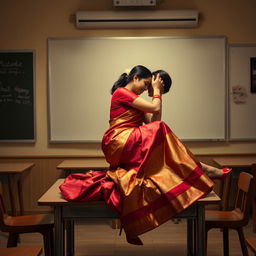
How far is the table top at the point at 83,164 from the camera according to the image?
12.9 ft

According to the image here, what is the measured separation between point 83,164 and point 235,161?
63.4 inches

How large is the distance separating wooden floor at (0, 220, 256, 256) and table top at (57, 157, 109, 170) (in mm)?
675

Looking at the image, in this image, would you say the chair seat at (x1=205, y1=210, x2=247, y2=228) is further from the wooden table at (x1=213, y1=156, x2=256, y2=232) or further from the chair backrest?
the wooden table at (x1=213, y1=156, x2=256, y2=232)

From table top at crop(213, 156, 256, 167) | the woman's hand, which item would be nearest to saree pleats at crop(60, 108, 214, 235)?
the woman's hand

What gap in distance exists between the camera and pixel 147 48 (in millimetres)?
4488

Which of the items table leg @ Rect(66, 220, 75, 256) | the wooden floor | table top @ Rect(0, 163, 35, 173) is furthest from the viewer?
table top @ Rect(0, 163, 35, 173)

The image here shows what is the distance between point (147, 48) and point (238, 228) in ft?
8.03

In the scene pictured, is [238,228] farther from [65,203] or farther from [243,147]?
[243,147]

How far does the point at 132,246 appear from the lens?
3549 mm

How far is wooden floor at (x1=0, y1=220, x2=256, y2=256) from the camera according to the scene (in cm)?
339

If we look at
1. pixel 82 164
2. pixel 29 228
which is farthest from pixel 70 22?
pixel 29 228

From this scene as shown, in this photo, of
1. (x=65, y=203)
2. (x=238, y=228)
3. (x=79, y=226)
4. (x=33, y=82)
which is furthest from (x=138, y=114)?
(x=33, y=82)

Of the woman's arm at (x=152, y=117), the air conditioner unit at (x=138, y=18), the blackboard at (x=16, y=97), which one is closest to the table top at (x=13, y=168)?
the blackboard at (x=16, y=97)

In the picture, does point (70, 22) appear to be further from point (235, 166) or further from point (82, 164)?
point (235, 166)
